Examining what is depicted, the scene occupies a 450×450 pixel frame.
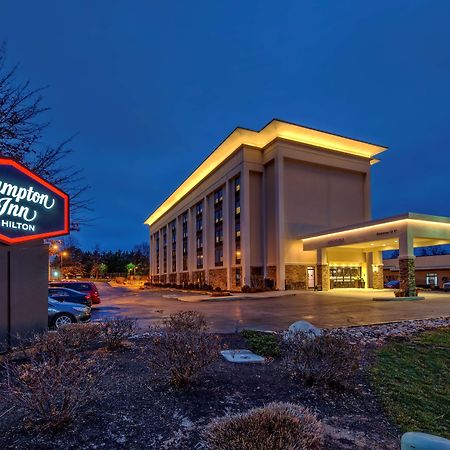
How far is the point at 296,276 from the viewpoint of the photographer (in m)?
36.3

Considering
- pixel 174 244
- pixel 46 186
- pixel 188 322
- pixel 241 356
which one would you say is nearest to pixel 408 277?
pixel 241 356

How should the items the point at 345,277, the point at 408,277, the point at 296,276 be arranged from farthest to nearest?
the point at 345,277 → the point at 296,276 → the point at 408,277

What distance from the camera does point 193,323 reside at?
6773mm

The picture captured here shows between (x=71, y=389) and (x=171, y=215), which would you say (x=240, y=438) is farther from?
(x=171, y=215)

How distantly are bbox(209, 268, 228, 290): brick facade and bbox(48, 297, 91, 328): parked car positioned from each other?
29.9m

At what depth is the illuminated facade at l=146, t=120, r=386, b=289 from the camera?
36.8 metres

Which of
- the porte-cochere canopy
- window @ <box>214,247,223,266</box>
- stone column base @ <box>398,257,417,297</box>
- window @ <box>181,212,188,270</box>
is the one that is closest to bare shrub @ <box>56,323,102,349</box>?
stone column base @ <box>398,257,417,297</box>

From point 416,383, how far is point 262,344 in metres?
3.03

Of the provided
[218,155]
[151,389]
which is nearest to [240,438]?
[151,389]

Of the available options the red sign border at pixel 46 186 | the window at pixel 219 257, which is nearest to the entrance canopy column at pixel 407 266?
the window at pixel 219 257

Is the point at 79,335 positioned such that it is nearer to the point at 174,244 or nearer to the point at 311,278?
the point at 311,278

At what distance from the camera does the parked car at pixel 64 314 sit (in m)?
12.8

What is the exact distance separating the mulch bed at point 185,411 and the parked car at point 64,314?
7.60m

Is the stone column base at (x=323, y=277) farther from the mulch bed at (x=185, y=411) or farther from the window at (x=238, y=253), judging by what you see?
the mulch bed at (x=185, y=411)
